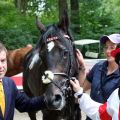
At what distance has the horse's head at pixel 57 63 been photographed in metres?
3.78

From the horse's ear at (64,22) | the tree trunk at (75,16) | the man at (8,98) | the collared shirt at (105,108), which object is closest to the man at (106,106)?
the collared shirt at (105,108)

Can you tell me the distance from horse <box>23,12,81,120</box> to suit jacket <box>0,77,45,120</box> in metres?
0.28

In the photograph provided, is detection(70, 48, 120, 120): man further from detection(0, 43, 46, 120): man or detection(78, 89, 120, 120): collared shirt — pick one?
detection(0, 43, 46, 120): man

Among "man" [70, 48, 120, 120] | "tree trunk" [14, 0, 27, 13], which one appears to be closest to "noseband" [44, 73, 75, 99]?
"man" [70, 48, 120, 120]

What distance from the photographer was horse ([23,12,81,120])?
3799 millimetres

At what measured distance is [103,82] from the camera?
393 cm

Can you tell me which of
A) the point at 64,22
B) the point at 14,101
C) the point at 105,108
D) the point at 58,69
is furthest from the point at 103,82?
the point at 14,101

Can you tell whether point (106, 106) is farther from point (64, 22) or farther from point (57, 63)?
point (64, 22)

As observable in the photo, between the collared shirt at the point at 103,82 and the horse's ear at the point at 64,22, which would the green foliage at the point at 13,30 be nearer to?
the horse's ear at the point at 64,22

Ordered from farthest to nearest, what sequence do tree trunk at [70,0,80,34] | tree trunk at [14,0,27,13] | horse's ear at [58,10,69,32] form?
tree trunk at [14,0,27,13] < tree trunk at [70,0,80,34] < horse's ear at [58,10,69,32]

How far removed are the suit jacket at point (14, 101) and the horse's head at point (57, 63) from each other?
283mm

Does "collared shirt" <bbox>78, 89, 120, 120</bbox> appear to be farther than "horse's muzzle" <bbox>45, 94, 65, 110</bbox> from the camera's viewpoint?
Answer: No

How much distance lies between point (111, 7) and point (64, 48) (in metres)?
24.0

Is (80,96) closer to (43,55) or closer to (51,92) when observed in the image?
(51,92)
